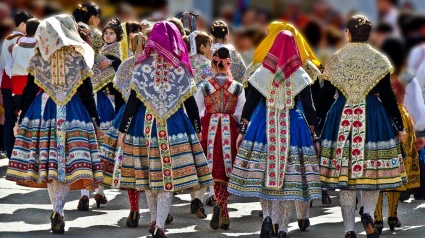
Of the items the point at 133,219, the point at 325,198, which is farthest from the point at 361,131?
the point at 325,198

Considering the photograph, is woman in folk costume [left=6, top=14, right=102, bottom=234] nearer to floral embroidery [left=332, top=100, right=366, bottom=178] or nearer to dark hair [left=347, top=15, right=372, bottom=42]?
floral embroidery [left=332, top=100, right=366, bottom=178]

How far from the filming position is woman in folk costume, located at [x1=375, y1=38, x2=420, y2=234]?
34.5 feet

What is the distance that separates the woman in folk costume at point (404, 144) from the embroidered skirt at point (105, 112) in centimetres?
283

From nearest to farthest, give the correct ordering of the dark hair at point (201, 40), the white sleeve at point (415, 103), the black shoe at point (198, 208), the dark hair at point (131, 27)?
1. the black shoe at point (198, 208)
2. the white sleeve at point (415, 103)
3. the dark hair at point (201, 40)
4. the dark hair at point (131, 27)

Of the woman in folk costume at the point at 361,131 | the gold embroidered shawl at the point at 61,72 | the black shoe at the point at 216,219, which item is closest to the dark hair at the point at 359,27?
the woman in folk costume at the point at 361,131

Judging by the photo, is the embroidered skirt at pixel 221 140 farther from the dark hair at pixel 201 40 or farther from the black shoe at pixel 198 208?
the dark hair at pixel 201 40

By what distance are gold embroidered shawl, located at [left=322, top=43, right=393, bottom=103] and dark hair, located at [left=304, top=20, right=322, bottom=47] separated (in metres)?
3.04

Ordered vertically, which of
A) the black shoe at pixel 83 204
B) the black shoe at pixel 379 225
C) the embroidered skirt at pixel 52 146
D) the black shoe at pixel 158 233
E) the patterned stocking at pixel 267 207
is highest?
the embroidered skirt at pixel 52 146

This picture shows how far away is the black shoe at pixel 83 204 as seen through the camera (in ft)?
37.6

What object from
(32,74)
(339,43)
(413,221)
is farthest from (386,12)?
(32,74)

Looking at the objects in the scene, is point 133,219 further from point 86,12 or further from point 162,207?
point 86,12

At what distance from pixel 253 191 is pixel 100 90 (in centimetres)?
264

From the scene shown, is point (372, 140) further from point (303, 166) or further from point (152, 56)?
point (152, 56)

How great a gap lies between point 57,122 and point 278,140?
1892 millimetres
